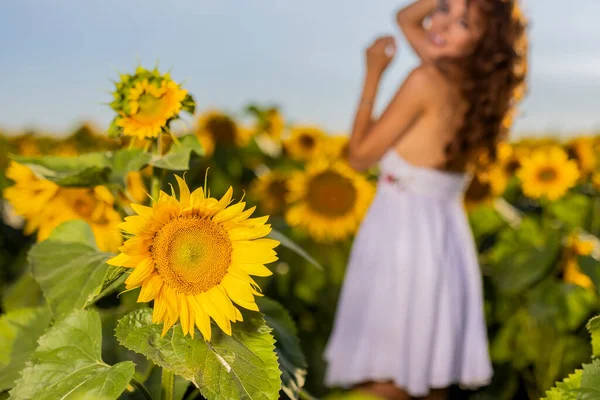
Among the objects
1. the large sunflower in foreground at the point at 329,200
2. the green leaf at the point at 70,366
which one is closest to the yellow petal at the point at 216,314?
the green leaf at the point at 70,366

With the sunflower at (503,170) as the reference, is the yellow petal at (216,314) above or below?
above

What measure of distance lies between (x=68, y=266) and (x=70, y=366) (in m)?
0.16

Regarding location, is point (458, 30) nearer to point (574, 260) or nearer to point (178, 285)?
point (574, 260)

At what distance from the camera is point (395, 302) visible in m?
1.96

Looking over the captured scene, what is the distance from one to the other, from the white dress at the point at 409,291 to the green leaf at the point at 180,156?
1095mm

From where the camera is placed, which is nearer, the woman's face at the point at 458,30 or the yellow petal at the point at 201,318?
the yellow petal at the point at 201,318

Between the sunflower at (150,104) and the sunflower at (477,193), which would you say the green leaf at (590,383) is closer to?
the sunflower at (150,104)

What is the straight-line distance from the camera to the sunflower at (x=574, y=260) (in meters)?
2.48

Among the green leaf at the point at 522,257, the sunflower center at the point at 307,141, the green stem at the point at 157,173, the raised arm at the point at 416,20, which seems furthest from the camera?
the sunflower center at the point at 307,141

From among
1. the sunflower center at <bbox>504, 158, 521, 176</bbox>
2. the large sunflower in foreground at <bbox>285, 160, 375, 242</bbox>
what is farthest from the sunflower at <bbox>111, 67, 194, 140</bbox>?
the sunflower center at <bbox>504, 158, 521, 176</bbox>

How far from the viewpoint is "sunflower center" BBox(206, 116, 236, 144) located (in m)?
3.32

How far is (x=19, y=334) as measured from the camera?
0.98m

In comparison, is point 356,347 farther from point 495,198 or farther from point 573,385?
point 495,198

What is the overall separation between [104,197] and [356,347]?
1096 mm
